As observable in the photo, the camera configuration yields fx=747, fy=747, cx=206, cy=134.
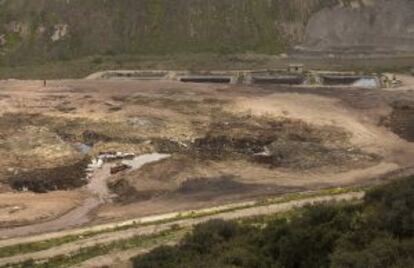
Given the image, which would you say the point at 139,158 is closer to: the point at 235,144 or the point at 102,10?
the point at 235,144

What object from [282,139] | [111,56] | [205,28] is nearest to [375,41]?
[205,28]

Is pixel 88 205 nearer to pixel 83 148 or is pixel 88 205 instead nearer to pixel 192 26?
pixel 83 148

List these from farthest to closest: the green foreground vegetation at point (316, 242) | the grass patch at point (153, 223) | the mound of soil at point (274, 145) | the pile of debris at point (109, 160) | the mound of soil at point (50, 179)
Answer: the mound of soil at point (274, 145) → the pile of debris at point (109, 160) → the mound of soil at point (50, 179) → the grass patch at point (153, 223) → the green foreground vegetation at point (316, 242)

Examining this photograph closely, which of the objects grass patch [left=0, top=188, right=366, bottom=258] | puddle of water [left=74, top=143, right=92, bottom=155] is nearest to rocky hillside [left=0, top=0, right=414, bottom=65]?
puddle of water [left=74, top=143, right=92, bottom=155]

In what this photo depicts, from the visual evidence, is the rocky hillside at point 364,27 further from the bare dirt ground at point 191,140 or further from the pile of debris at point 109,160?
the pile of debris at point 109,160

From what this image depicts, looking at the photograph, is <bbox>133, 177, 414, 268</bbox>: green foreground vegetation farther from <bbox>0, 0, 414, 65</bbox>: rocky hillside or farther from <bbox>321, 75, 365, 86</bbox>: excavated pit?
<bbox>0, 0, 414, 65</bbox>: rocky hillside

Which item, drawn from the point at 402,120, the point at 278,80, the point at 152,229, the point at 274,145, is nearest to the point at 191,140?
the point at 274,145

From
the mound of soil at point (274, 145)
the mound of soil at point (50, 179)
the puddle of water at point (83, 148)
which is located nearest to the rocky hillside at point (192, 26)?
the mound of soil at point (274, 145)

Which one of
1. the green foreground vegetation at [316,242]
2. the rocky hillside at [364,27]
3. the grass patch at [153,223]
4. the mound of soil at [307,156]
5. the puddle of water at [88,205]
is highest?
the rocky hillside at [364,27]
